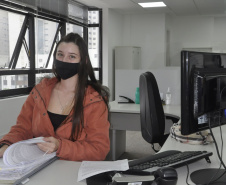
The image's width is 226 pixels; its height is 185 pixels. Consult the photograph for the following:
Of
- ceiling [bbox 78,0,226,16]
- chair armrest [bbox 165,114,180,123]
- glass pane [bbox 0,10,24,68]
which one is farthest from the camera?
ceiling [bbox 78,0,226,16]

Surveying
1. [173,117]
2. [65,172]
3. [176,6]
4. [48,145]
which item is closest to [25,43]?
[173,117]

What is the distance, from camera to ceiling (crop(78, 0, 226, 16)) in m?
6.10

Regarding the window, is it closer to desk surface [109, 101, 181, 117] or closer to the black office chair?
desk surface [109, 101, 181, 117]

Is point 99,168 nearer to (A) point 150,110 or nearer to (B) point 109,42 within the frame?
(A) point 150,110

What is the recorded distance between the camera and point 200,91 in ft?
3.68

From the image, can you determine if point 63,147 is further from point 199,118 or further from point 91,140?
point 199,118

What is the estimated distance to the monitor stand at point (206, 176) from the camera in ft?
3.66

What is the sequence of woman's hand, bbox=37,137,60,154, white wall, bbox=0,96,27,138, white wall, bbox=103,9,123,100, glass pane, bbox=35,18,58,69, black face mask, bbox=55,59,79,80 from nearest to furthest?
woman's hand, bbox=37,137,60,154 → black face mask, bbox=55,59,79,80 → white wall, bbox=0,96,27,138 → glass pane, bbox=35,18,58,69 → white wall, bbox=103,9,123,100

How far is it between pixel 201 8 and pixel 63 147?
242 inches

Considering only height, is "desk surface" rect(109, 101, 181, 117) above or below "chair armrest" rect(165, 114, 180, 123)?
above

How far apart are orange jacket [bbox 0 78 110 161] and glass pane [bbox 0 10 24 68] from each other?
3041 mm

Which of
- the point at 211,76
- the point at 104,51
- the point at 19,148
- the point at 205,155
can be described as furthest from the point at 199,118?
the point at 104,51

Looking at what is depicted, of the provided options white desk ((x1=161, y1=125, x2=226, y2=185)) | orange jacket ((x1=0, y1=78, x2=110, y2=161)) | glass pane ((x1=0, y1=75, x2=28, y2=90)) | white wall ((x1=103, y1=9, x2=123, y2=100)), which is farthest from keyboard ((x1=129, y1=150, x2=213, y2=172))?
white wall ((x1=103, y1=9, x2=123, y2=100))

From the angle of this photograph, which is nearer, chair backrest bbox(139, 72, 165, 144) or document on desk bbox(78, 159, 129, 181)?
document on desk bbox(78, 159, 129, 181)
